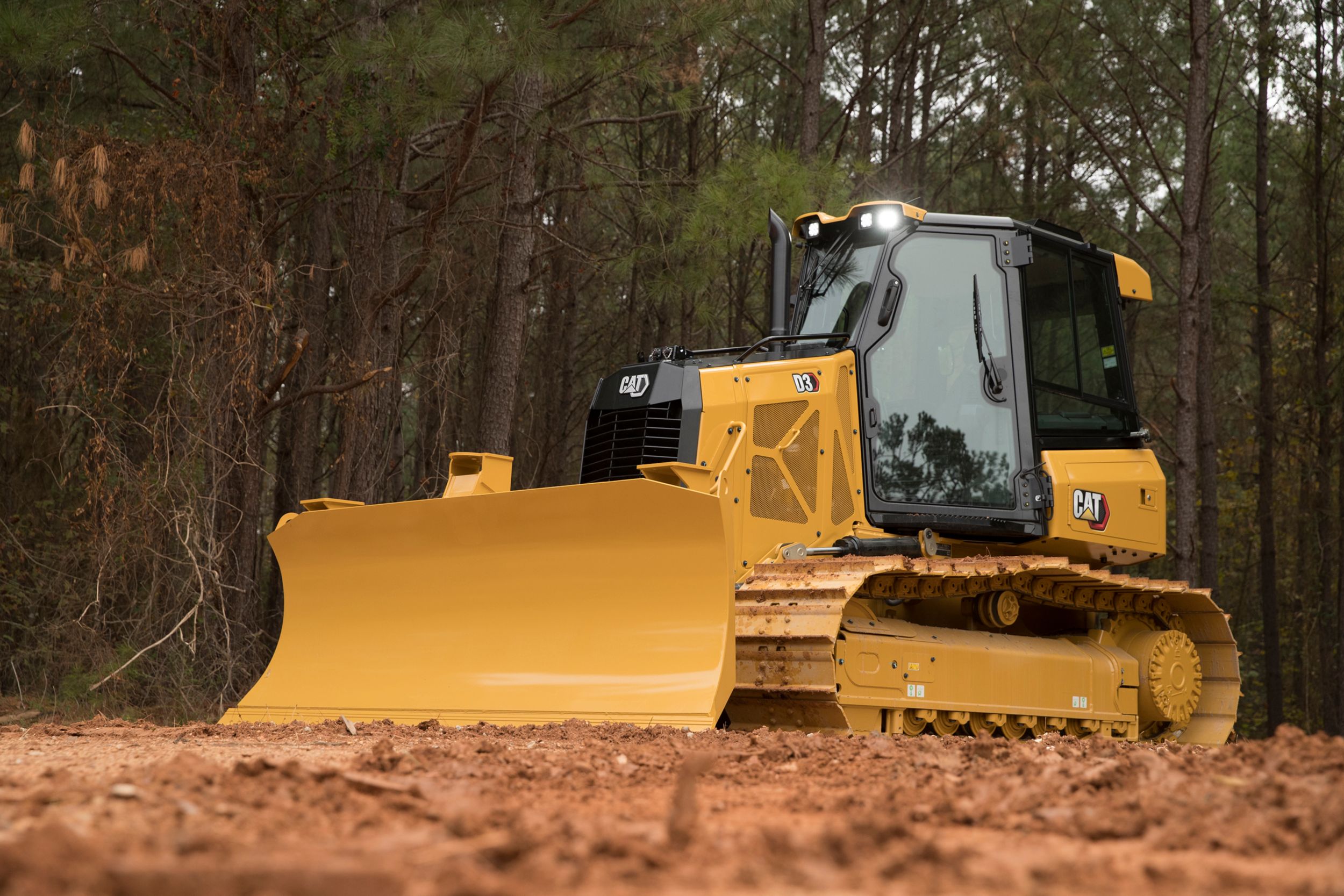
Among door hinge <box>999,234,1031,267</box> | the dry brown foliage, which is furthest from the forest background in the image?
door hinge <box>999,234,1031,267</box>

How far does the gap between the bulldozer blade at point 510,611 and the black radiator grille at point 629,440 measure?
1.90ft

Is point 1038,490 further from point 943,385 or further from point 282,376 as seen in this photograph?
point 282,376

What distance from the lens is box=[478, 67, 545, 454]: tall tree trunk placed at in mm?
12039

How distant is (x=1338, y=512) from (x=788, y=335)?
14.6m

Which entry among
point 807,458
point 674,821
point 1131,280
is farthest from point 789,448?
point 674,821

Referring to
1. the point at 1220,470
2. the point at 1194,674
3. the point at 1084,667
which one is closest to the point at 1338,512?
the point at 1220,470

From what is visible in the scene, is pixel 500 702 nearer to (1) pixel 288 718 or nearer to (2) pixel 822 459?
(1) pixel 288 718

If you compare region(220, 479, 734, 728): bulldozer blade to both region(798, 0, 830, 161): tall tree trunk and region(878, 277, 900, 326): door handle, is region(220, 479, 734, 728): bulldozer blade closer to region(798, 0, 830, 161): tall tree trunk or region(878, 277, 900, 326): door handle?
region(878, 277, 900, 326): door handle

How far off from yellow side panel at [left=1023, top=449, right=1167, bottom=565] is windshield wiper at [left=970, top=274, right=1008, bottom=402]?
50 centimetres

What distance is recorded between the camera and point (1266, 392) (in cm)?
1819

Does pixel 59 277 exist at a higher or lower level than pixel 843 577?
higher

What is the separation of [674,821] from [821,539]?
4.21m

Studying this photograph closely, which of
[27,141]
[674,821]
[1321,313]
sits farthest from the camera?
[1321,313]

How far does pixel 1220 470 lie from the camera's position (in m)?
23.9
